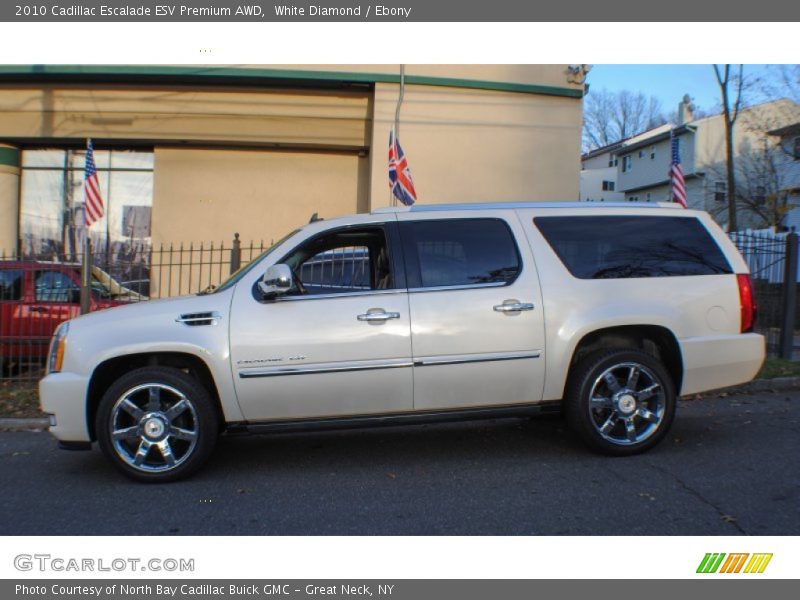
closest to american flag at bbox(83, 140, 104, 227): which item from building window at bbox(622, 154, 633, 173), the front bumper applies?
the front bumper

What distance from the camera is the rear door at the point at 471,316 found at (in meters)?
4.84

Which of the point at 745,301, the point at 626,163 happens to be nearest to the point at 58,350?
the point at 745,301

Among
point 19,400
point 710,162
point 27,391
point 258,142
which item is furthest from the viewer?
point 710,162

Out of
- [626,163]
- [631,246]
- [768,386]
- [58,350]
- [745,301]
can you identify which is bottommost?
[768,386]

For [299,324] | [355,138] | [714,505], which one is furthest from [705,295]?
[355,138]

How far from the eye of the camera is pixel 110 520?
13.6 ft

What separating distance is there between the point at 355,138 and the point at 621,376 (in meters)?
10.6

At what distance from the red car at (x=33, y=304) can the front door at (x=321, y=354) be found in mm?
5022

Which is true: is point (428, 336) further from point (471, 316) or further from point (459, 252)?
point (459, 252)

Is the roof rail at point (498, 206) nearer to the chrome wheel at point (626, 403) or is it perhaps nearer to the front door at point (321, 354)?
the front door at point (321, 354)

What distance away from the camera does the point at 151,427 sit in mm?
4746

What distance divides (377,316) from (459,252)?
2.71 ft

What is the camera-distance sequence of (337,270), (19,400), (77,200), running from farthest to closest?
(77,200) → (19,400) → (337,270)

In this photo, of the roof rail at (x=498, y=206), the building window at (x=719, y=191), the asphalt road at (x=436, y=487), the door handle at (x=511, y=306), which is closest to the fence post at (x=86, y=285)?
the asphalt road at (x=436, y=487)
